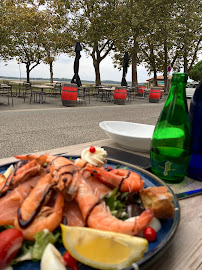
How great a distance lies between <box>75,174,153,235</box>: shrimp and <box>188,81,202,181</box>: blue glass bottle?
1.96ft

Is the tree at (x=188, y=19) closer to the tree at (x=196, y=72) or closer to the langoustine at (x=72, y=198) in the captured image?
the tree at (x=196, y=72)

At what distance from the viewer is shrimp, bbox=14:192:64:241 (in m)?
0.63

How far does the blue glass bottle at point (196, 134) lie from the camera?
114cm

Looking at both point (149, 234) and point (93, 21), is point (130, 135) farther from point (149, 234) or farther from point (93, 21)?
point (93, 21)

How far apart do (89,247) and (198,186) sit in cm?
73

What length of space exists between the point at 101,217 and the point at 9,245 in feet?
0.76

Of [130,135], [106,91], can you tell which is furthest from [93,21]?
[130,135]

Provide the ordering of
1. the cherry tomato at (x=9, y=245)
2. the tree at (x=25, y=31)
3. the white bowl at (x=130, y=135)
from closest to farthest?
the cherry tomato at (x=9, y=245), the white bowl at (x=130, y=135), the tree at (x=25, y=31)

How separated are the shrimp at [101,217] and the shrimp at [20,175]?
0.17 m

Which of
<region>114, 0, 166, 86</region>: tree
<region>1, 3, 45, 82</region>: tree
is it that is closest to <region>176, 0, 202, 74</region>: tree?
<region>114, 0, 166, 86</region>: tree

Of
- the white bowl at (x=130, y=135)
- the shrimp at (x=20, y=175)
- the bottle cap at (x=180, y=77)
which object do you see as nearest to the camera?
the shrimp at (x=20, y=175)

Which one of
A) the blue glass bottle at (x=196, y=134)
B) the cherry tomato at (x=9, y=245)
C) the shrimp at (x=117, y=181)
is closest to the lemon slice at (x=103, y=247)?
the cherry tomato at (x=9, y=245)

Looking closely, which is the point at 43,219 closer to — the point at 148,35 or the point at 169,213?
the point at 169,213

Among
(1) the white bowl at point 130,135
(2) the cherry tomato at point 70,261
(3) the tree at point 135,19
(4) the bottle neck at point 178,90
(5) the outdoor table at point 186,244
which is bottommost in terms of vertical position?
(5) the outdoor table at point 186,244
